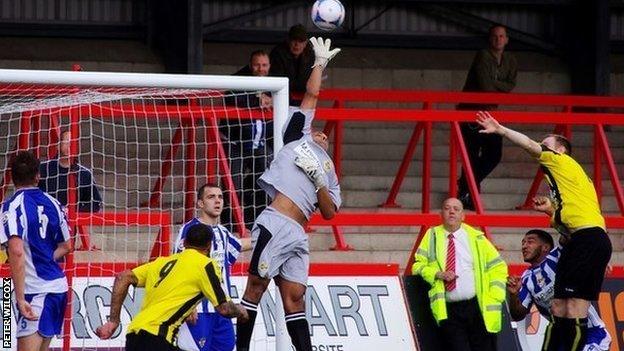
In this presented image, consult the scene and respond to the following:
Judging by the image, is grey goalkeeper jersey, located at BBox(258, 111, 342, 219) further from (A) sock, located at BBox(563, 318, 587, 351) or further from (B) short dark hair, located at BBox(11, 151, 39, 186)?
(A) sock, located at BBox(563, 318, 587, 351)

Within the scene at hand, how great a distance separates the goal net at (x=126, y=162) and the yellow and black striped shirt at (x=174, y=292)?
5.17 feet

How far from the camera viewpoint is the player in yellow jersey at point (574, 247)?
42.9ft

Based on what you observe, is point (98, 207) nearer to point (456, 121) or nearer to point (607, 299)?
point (456, 121)

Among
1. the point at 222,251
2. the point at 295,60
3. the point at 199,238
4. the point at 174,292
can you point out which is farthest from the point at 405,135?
the point at 174,292

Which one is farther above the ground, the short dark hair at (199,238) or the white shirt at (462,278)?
the short dark hair at (199,238)

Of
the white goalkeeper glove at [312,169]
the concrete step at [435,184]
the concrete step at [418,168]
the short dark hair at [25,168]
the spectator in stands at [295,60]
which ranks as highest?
the spectator in stands at [295,60]

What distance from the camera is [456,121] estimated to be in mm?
15742

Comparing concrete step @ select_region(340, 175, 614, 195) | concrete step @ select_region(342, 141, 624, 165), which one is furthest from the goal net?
concrete step @ select_region(342, 141, 624, 165)

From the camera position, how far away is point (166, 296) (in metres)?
11.7

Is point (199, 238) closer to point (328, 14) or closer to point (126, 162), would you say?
point (328, 14)

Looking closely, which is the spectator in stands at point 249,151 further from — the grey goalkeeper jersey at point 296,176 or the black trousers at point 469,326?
the grey goalkeeper jersey at point 296,176

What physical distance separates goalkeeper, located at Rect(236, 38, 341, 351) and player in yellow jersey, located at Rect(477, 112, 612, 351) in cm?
164

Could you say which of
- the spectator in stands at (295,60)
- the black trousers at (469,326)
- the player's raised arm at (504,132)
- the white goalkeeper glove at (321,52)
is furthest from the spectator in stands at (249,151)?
the white goalkeeper glove at (321,52)

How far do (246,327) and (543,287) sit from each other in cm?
260
